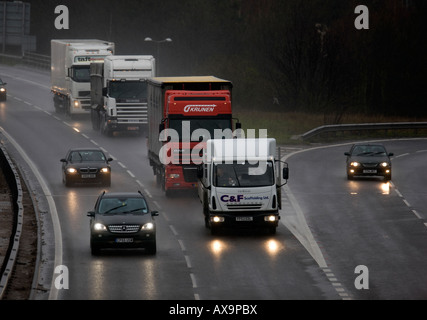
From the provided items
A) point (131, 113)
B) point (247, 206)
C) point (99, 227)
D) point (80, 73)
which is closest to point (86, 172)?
point (247, 206)

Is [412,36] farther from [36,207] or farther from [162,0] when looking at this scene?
[36,207]

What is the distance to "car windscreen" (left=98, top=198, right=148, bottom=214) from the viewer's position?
2883cm

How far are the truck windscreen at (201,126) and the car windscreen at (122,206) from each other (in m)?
9.81

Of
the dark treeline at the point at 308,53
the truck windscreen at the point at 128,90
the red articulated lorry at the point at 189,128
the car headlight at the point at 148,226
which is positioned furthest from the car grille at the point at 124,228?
the dark treeline at the point at 308,53

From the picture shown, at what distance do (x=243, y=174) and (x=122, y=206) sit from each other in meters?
4.59

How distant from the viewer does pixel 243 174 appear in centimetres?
3209

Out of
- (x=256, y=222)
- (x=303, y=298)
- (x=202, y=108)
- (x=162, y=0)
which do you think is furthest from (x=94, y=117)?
(x=162, y=0)

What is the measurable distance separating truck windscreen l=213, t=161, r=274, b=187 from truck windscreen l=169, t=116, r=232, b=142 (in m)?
6.76

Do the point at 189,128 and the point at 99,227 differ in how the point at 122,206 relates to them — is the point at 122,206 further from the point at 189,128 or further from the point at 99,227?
the point at 189,128

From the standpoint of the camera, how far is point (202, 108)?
39.2 metres

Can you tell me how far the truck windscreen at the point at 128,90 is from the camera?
5803 cm

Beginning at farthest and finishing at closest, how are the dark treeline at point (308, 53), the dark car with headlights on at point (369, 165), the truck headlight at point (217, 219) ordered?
the dark treeline at point (308, 53)
the dark car with headlights on at point (369, 165)
the truck headlight at point (217, 219)

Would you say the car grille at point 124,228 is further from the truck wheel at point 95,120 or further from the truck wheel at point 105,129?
the truck wheel at point 95,120
